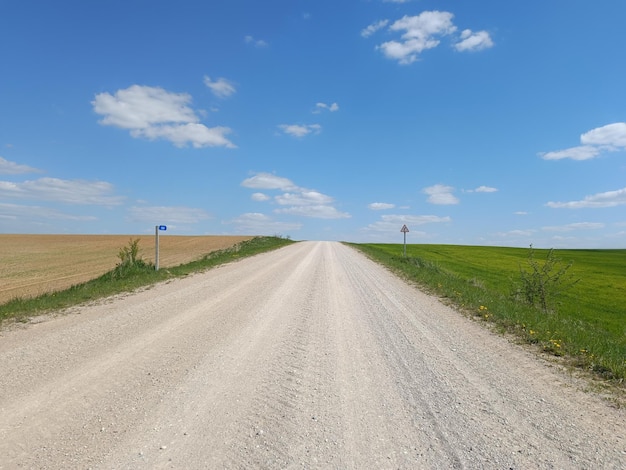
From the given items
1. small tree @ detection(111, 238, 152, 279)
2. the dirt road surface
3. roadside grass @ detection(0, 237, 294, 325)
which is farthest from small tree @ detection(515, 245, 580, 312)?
small tree @ detection(111, 238, 152, 279)

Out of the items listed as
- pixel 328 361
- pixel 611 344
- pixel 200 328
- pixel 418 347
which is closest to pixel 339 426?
pixel 328 361

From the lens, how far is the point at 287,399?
170 inches

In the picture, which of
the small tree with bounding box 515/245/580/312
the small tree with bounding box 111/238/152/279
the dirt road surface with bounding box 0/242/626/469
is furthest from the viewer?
the small tree with bounding box 111/238/152/279

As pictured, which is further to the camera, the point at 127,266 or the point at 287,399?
the point at 127,266

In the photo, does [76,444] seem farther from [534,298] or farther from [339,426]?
[534,298]

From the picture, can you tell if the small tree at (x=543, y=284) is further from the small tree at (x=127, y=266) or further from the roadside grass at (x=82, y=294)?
the small tree at (x=127, y=266)

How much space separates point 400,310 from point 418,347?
3199 millimetres

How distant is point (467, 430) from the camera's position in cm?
362

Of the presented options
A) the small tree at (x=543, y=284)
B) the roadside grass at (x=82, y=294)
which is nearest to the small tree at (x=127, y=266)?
the roadside grass at (x=82, y=294)

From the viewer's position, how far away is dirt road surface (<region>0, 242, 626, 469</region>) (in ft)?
10.6

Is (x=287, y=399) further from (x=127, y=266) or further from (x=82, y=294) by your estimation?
(x=127, y=266)

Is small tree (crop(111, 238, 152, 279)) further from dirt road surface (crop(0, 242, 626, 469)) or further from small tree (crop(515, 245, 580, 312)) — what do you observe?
small tree (crop(515, 245, 580, 312))

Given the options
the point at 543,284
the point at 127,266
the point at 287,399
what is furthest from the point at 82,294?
the point at 543,284

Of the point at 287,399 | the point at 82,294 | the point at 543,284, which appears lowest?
the point at 287,399
